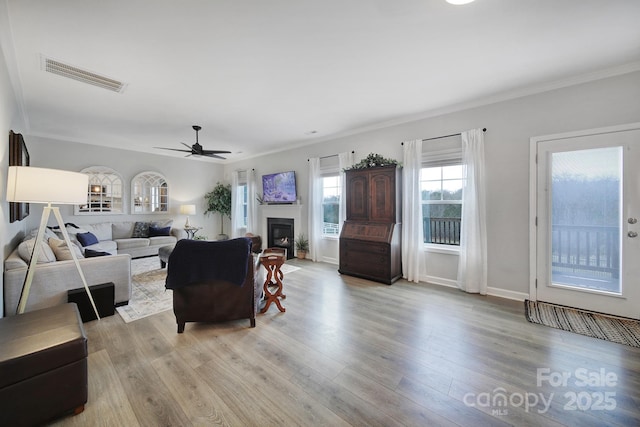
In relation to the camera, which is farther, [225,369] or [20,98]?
[20,98]

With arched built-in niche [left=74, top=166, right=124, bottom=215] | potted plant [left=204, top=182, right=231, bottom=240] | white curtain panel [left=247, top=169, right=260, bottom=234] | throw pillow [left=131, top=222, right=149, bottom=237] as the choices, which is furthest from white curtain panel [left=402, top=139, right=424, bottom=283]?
arched built-in niche [left=74, top=166, right=124, bottom=215]

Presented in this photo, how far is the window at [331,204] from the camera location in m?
5.11

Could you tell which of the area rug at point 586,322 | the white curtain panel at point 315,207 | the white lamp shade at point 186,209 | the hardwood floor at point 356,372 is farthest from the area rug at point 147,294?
the area rug at point 586,322

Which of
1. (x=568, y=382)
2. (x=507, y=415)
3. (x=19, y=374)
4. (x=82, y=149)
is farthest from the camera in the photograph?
(x=82, y=149)

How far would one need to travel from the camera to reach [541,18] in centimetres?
193

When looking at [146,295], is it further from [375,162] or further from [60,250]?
[375,162]

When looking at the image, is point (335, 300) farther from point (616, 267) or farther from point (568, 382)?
point (616, 267)

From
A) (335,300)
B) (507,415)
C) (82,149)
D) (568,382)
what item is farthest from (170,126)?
(568,382)

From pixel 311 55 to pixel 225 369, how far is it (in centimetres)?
284

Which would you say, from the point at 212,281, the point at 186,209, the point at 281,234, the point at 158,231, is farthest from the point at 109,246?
the point at 212,281

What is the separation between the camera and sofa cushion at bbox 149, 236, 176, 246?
568 cm

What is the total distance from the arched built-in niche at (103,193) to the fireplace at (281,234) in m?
3.52

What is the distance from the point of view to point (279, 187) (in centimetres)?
602

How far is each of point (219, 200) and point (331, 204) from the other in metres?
3.96
